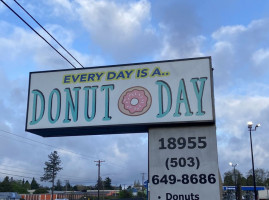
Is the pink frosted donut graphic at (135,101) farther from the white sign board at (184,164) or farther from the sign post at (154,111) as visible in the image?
the white sign board at (184,164)

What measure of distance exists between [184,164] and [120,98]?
277cm

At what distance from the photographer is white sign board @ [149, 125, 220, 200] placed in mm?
10016

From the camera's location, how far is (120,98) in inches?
435

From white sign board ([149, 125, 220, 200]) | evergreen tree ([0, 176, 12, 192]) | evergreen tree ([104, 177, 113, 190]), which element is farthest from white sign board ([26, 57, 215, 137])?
evergreen tree ([104, 177, 113, 190])

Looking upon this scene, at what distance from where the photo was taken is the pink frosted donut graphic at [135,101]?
35.4ft

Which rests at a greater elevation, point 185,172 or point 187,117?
point 187,117

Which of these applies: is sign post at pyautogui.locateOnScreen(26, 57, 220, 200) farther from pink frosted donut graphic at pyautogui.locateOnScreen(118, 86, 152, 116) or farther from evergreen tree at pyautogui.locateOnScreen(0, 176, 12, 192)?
evergreen tree at pyautogui.locateOnScreen(0, 176, 12, 192)

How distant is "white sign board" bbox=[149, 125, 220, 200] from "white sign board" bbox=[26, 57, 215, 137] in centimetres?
47

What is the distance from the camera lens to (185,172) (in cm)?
1015

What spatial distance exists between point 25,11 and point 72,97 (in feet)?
9.83

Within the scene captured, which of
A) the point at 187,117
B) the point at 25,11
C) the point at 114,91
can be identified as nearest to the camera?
the point at 25,11

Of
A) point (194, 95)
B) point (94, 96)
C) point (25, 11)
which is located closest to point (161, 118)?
point (194, 95)

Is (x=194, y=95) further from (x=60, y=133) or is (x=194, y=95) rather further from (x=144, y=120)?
(x=60, y=133)

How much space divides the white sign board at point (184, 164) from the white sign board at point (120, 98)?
18.4 inches
